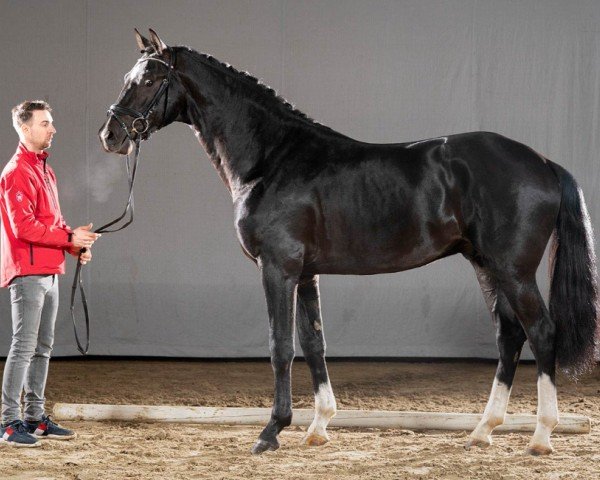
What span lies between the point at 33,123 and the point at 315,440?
1.94 m

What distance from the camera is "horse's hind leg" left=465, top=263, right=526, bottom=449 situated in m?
3.52

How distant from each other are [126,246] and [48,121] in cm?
299

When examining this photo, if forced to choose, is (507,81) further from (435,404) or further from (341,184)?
(341,184)

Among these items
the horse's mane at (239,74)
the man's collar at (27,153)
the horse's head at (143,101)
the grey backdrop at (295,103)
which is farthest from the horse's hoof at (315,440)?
the grey backdrop at (295,103)

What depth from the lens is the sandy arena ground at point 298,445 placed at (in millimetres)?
3080

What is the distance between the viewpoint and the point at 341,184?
347 cm

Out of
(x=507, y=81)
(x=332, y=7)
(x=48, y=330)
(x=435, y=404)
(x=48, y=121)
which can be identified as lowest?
(x=435, y=404)

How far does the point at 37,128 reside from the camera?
11.5 feet

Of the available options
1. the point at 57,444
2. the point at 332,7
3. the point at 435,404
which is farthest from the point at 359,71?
the point at 57,444

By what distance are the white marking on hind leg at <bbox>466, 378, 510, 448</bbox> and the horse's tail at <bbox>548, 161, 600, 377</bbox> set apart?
0.33 meters

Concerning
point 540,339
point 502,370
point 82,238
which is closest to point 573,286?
point 540,339

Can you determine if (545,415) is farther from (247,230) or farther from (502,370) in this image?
(247,230)

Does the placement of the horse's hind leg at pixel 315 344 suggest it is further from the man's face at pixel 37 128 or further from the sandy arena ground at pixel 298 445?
the man's face at pixel 37 128

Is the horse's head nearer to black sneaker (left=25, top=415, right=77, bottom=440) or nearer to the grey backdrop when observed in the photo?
black sneaker (left=25, top=415, right=77, bottom=440)
